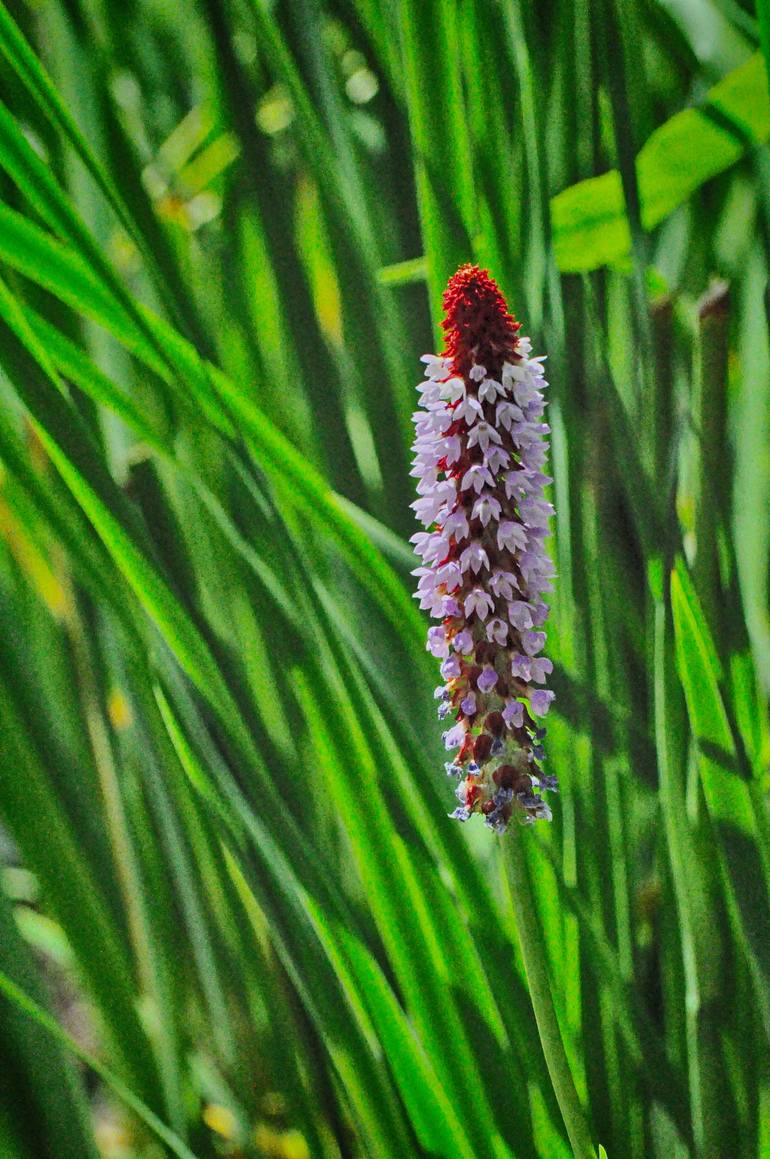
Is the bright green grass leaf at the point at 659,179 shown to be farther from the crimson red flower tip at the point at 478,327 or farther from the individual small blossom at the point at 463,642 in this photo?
the individual small blossom at the point at 463,642

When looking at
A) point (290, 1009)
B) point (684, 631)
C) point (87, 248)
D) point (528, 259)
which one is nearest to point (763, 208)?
point (528, 259)

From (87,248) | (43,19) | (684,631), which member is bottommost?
(684,631)

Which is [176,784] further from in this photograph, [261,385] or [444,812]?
[261,385]

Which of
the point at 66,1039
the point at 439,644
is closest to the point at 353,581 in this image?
the point at 439,644

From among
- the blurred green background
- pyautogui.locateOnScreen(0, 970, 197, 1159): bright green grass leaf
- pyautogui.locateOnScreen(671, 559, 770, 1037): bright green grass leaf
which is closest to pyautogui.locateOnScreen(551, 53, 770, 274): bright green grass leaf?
the blurred green background

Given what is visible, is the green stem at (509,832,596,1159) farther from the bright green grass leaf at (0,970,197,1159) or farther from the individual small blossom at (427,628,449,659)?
the bright green grass leaf at (0,970,197,1159)

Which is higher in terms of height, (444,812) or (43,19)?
(43,19)
